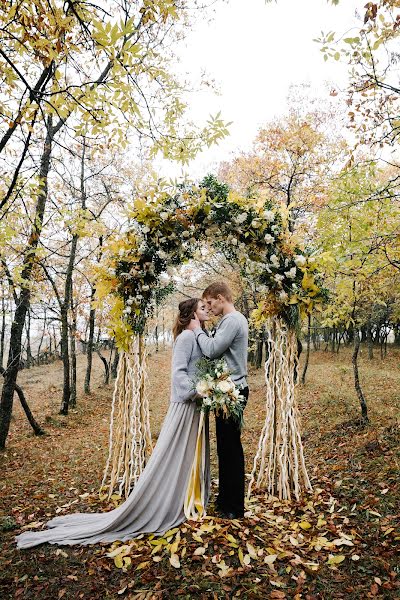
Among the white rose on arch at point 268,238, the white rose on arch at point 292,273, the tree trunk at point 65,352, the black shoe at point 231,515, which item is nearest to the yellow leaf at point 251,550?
the black shoe at point 231,515

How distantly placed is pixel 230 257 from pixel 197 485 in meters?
2.75

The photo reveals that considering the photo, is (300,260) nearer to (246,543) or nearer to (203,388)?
(203,388)

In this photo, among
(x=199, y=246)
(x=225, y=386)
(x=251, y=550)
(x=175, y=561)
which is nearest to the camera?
→ (x=175, y=561)

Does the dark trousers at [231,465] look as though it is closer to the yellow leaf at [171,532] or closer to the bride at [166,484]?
the bride at [166,484]

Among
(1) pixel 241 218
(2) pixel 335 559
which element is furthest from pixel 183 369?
(2) pixel 335 559

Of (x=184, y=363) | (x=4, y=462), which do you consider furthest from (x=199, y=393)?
(x=4, y=462)

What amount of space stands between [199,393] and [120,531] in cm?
160

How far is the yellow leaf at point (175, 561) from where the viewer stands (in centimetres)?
330

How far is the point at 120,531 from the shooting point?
3.93m

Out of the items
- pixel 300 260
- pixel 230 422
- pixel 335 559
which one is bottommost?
pixel 335 559

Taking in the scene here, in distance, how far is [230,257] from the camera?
5066 mm

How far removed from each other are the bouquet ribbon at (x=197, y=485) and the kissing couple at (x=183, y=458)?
0.14 ft

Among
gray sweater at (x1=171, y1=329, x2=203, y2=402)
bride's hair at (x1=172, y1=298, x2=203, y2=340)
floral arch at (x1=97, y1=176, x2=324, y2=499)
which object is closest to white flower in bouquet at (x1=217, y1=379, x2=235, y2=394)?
gray sweater at (x1=171, y1=329, x2=203, y2=402)

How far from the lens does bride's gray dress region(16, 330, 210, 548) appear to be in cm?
387
